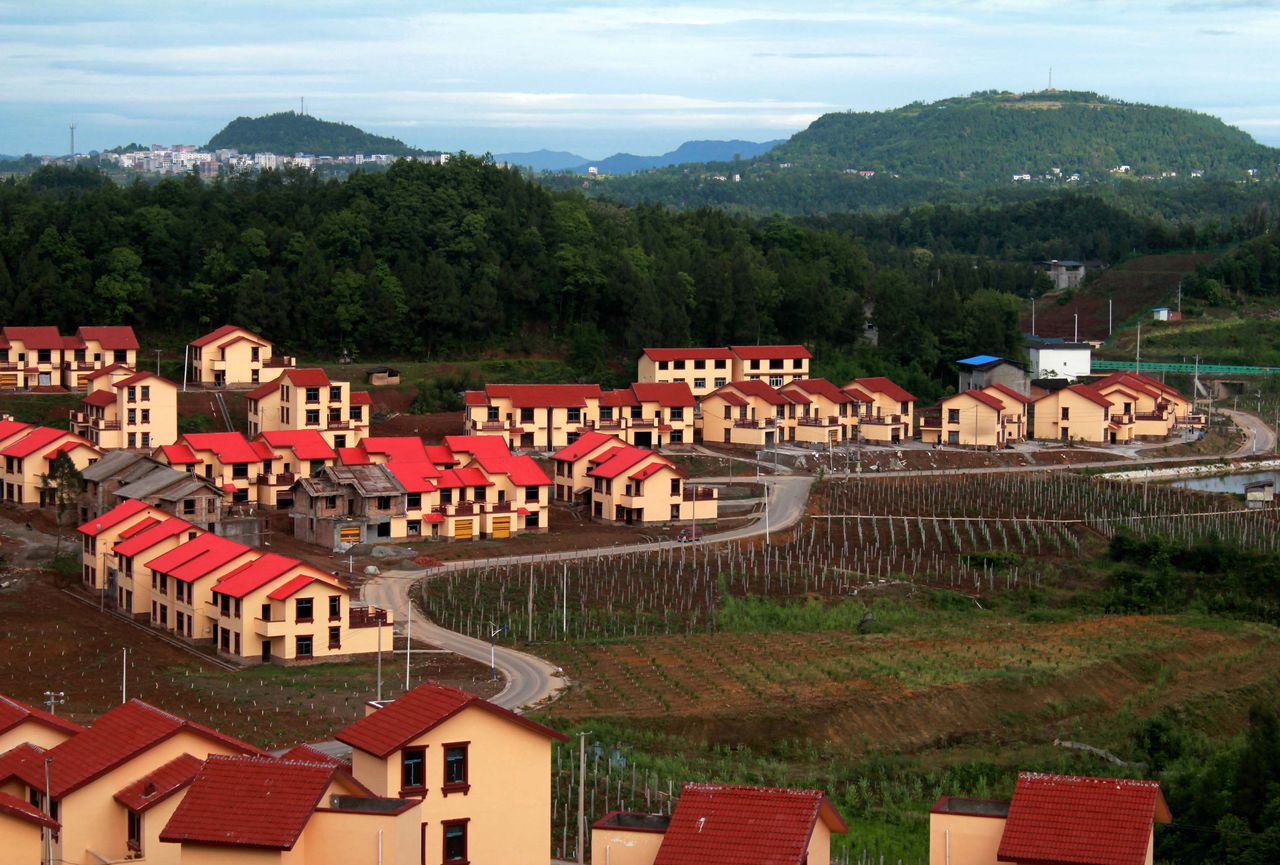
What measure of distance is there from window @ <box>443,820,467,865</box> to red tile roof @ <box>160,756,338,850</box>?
4.96ft

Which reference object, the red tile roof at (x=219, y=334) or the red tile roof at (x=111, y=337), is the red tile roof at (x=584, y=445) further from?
the red tile roof at (x=111, y=337)

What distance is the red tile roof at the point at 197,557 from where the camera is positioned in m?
34.4

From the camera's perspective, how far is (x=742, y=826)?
1588cm

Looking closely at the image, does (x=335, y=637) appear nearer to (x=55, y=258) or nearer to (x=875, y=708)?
(x=875, y=708)

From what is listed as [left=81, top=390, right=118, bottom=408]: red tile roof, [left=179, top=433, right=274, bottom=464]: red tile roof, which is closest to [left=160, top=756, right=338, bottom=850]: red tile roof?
[left=179, top=433, right=274, bottom=464]: red tile roof

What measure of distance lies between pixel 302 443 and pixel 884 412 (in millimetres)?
19738

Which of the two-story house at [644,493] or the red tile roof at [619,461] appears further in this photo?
the red tile roof at [619,461]

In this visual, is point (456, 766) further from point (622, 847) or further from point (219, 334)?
point (219, 334)

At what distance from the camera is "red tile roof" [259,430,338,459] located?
46.6 m

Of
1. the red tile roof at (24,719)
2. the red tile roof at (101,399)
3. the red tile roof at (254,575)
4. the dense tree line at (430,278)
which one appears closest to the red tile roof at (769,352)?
the dense tree line at (430,278)

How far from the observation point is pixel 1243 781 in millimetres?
23453

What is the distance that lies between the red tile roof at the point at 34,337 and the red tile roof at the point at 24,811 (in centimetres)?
3977

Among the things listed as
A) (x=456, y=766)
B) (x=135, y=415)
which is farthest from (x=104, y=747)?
(x=135, y=415)

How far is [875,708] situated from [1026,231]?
89.4m
